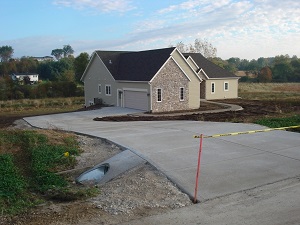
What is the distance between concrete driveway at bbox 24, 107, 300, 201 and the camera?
31.7 feet

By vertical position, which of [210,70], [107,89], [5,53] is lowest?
[107,89]

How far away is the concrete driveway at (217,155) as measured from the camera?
9.66 meters

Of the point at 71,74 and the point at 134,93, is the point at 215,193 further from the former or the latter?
the point at 71,74

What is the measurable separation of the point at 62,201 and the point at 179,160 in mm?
4629

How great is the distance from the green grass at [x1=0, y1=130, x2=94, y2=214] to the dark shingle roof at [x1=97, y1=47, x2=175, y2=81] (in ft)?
48.9

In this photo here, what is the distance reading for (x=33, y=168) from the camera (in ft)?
37.3

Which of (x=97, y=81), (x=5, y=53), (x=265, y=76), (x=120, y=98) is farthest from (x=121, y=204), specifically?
(x=5, y=53)

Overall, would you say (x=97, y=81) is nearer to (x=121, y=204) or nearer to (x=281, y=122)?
(x=281, y=122)

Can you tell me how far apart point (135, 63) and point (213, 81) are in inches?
480

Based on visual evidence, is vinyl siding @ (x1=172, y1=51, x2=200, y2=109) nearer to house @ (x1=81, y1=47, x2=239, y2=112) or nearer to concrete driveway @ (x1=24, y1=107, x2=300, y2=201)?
house @ (x1=81, y1=47, x2=239, y2=112)

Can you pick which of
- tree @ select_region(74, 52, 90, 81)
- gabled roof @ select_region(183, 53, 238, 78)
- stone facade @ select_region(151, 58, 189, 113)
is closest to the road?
stone facade @ select_region(151, 58, 189, 113)

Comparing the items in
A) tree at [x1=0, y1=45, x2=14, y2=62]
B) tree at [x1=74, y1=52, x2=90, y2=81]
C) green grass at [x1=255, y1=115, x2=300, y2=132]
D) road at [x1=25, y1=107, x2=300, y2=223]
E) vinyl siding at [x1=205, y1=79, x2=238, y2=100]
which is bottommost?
road at [x1=25, y1=107, x2=300, y2=223]

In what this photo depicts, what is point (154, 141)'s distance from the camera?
15.2 m

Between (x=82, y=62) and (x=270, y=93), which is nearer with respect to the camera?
(x=270, y=93)
